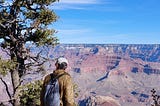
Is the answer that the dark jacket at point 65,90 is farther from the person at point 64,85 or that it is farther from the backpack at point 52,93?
the backpack at point 52,93

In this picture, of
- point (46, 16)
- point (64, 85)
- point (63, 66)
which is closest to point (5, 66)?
point (46, 16)

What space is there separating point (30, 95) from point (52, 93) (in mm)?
11067

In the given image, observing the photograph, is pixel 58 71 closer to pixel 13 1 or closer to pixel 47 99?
pixel 47 99

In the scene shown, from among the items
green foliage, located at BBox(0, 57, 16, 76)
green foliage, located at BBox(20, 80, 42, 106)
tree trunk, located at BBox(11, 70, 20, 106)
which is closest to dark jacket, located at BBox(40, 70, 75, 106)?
green foliage, located at BBox(0, 57, 16, 76)

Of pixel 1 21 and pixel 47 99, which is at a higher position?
pixel 1 21

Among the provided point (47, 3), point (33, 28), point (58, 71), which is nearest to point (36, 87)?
point (33, 28)

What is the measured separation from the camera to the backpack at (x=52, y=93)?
31.9 feet

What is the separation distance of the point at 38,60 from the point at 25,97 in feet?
7.04

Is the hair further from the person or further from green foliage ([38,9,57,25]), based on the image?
green foliage ([38,9,57,25])

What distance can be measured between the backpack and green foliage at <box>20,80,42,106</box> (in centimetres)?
1069

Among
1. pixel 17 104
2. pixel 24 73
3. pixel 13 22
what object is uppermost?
pixel 13 22

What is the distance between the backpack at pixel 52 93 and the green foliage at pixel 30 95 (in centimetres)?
1069

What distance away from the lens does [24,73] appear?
2086 cm

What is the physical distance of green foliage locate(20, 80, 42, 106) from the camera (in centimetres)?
2059
